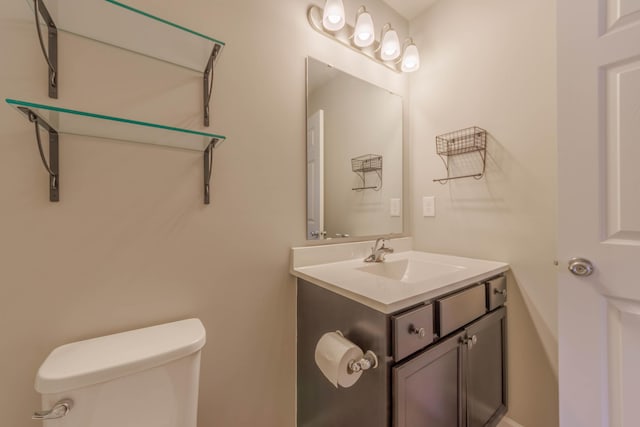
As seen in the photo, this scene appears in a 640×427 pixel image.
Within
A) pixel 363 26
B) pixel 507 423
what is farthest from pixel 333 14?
pixel 507 423

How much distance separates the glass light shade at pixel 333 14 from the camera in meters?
1.25

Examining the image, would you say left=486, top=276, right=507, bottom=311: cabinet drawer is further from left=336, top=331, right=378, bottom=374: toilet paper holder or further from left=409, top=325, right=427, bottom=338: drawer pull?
left=336, top=331, right=378, bottom=374: toilet paper holder

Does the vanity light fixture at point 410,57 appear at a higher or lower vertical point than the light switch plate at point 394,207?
higher

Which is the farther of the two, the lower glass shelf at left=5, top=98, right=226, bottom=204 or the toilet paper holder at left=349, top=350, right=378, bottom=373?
the toilet paper holder at left=349, top=350, right=378, bottom=373

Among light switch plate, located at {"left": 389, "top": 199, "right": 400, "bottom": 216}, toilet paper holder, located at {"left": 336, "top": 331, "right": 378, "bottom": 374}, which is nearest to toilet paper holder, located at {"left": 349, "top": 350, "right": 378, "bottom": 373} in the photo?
toilet paper holder, located at {"left": 336, "top": 331, "right": 378, "bottom": 374}

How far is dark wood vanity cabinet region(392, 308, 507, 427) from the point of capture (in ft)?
2.76

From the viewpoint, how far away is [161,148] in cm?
94

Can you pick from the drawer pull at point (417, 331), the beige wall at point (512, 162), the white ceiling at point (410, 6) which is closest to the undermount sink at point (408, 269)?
the beige wall at point (512, 162)

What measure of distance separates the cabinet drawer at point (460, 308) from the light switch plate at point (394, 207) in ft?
2.25

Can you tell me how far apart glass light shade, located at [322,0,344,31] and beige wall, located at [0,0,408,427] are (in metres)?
0.10

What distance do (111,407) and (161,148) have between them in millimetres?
803

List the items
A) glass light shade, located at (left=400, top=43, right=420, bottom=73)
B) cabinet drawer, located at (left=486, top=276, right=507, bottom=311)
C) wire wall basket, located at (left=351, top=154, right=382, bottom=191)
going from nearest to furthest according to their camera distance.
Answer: cabinet drawer, located at (left=486, top=276, right=507, bottom=311), wire wall basket, located at (left=351, top=154, right=382, bottom=191), glass light shade, located at (left=400, top=43, right=420, bottom=73)

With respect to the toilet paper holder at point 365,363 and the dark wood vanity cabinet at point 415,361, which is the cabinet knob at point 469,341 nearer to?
the dark wood vanity cabinet at point 415,361

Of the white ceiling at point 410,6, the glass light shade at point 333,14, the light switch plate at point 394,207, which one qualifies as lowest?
the light switch plate at point 394,207
